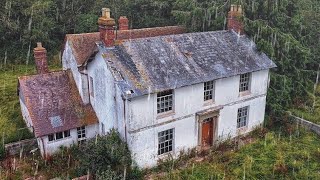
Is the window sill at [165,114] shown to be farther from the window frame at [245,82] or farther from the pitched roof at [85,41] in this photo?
the window frame at [245,82]

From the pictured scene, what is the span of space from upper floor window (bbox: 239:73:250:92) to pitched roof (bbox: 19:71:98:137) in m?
9.89

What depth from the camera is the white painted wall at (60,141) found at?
20719mm

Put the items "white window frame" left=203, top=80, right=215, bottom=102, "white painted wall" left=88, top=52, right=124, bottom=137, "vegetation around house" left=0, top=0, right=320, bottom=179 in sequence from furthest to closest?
1. "white window frame" left=203, top=80, right=215, bottom=102
2. "vegetation around house" left=0, top=0, right=320, bottom=179
3. "white painted wall" left=88, top=52, right=124, bottom=137

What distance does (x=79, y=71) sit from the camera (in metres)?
21.8

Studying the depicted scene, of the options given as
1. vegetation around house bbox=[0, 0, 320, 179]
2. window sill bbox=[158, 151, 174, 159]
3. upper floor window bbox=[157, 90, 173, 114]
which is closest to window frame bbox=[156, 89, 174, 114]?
upper floor window bbox=[157, 90, 173, 114]

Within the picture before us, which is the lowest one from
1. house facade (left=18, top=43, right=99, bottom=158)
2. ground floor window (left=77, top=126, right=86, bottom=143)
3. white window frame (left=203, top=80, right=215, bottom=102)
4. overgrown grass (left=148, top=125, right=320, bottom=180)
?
overgrown grass (left=148, top=125, right=320, bottom=180)

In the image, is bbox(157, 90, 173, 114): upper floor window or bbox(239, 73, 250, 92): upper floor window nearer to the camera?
bbox(157, 90, 173, 114): upper floor window

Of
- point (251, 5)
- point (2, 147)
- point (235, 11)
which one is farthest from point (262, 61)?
point (2, 147)

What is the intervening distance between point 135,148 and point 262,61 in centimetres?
1106

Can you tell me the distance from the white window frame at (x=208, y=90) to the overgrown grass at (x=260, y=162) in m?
3.55

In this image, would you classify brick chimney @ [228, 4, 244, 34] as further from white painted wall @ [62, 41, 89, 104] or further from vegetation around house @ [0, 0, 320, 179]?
white painted wall @ [62, 41, 89, 104]

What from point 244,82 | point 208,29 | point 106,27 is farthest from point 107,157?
point 208,29

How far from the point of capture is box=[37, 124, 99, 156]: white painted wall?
20.7 m

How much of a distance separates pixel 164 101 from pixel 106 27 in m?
5.31
